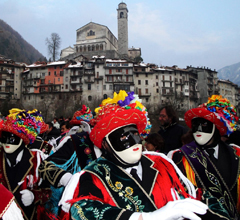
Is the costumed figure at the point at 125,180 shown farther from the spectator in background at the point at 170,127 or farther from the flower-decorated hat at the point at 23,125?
the spectator in background at the point at 170,127

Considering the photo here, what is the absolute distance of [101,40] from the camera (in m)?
73.4

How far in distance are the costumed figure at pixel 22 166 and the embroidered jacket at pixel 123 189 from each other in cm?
212

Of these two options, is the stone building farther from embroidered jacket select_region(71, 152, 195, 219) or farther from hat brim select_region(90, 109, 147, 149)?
embroidered jacket select_region(71, 152, 195, 219)

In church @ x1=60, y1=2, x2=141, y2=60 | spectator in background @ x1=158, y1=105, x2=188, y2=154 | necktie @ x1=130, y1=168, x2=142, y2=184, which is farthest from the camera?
church @ x1=60, y1=2, x2=141, y2=60

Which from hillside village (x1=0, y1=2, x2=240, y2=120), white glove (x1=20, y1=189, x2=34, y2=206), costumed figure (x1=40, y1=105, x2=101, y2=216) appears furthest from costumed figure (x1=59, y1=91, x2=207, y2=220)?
hillside village (x1=0, y1=2, x2=240, y2=120)

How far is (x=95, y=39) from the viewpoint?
243 ft

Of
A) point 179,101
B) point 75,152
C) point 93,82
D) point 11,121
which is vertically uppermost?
point 93,82

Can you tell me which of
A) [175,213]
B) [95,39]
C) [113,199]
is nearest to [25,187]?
[113,199]

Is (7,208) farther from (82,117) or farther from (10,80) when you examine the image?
(10,80)

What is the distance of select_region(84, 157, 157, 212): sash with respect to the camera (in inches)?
83.4

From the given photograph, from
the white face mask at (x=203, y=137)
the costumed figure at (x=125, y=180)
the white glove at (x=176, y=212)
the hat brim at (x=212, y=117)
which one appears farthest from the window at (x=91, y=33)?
the white glove at (x=176, y=212)

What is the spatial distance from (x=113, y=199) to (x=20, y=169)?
2710 millimetres

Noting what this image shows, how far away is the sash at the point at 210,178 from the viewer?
3160mm

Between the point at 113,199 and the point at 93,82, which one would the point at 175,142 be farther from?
the point at 93,82
